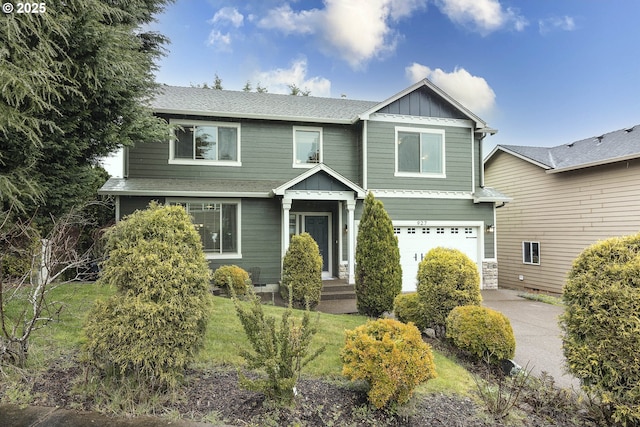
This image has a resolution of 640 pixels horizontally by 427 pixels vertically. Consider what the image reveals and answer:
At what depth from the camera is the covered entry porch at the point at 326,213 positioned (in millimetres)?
9914

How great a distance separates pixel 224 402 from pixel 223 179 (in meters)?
8.33

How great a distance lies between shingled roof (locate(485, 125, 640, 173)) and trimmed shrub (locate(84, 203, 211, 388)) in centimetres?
1257

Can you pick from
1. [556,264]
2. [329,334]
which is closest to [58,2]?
[329,334]

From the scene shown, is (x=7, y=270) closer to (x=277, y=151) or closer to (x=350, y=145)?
(x=277, y=151)

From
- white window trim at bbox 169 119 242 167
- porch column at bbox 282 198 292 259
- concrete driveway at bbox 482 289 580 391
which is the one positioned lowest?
concrete driveway at bbox 482 289 580 391

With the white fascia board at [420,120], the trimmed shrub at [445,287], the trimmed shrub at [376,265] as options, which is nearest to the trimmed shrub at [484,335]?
the trimmed shrub at [445,287]

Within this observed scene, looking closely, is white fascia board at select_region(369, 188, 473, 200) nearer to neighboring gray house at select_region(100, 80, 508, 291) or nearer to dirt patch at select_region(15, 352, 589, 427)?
neighboring gray house at select_region(100, 80, 508, 291)

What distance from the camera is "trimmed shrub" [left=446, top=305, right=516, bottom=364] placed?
462 centimetres

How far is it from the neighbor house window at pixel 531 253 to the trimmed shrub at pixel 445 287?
9.31 meters

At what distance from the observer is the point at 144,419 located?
9.45ft

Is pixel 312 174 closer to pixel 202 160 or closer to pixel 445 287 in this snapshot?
pixel 202 160

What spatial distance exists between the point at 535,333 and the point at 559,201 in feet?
25.0

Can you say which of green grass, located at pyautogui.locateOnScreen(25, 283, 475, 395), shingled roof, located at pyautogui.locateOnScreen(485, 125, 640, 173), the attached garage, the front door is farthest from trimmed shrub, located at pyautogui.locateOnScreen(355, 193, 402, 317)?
shingled roof, located at pyautogui.locateOnScreen(485, 125, 640, 173)

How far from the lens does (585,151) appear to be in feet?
40.5
